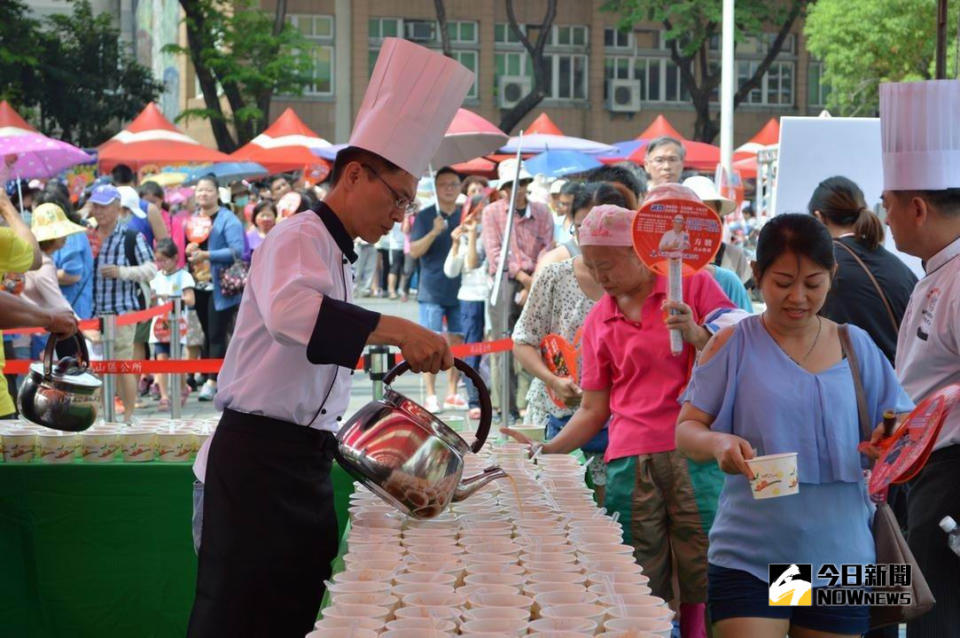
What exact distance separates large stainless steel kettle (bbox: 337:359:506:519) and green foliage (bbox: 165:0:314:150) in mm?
26845

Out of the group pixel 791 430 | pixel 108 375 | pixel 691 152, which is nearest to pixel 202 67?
pixel 691 152

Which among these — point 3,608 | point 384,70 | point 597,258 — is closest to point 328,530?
point 384,70

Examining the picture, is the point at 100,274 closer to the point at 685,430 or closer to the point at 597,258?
the point at 597,258

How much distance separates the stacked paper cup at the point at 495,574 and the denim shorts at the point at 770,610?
378 mm

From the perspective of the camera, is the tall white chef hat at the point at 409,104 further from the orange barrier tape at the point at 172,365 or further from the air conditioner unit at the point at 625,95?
the air conditioner unit at the point at 625,95

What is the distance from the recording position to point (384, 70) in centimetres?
344

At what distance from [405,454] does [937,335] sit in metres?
1.50

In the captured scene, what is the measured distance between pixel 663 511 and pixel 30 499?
2.52m

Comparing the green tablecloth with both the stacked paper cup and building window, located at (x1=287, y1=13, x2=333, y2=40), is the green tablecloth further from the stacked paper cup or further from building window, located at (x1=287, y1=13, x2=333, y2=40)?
building window, located at (x1=287, y1=13, x2=333, y2=40)

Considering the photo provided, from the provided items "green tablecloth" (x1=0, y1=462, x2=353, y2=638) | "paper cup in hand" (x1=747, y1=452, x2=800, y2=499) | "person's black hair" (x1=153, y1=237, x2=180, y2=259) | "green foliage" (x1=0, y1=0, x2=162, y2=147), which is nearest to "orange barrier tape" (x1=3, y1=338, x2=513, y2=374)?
"green tablecloth" (x1=0, y1=462, x2=353, y2=638)

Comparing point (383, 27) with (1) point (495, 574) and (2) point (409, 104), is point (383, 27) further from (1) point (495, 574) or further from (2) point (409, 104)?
(1) point (495, 574)

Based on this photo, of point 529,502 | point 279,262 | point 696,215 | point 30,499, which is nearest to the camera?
point 279,262

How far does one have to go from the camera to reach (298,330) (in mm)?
2961

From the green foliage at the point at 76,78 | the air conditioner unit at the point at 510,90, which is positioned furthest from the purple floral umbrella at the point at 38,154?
the air conditioner unit at the point at 510,90
